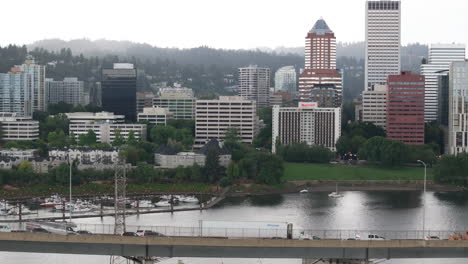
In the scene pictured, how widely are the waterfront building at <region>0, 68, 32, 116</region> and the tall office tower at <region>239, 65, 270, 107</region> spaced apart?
58.4 feet

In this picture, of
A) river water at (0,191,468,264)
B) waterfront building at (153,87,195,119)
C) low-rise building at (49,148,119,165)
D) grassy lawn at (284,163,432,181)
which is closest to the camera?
river water at (0,191,468,264)

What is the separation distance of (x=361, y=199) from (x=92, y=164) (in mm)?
8995

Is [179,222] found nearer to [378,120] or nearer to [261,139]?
[261,139]

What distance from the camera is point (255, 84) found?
62156 millimetres

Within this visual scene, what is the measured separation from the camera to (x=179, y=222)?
20922mm

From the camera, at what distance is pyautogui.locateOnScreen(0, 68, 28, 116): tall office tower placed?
154 feet

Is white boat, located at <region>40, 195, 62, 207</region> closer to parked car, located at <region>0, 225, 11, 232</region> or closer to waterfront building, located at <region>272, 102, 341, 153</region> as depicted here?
parked car, located at <region>0, 225, 11, 232</region>

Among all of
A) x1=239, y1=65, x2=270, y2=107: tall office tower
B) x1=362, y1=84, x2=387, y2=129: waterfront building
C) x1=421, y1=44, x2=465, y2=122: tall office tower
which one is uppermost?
x1=421, y1=44, x2=465, y2=122: tall office tower

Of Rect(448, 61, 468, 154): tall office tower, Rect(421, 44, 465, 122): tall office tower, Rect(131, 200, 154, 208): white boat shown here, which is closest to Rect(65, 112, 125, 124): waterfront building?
Rect(448, 61, 468, 154): tall office tower

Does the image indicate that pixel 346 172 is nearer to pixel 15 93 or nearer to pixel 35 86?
pixel 15 93

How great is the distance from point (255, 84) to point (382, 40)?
1008 centimetres

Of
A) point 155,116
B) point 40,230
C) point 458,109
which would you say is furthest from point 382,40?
point 40,230

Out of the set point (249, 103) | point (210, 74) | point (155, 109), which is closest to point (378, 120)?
point (249, 103)

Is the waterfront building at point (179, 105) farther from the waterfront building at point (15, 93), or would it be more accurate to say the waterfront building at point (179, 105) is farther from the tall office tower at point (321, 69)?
the waterfront building at point (15, 93)
